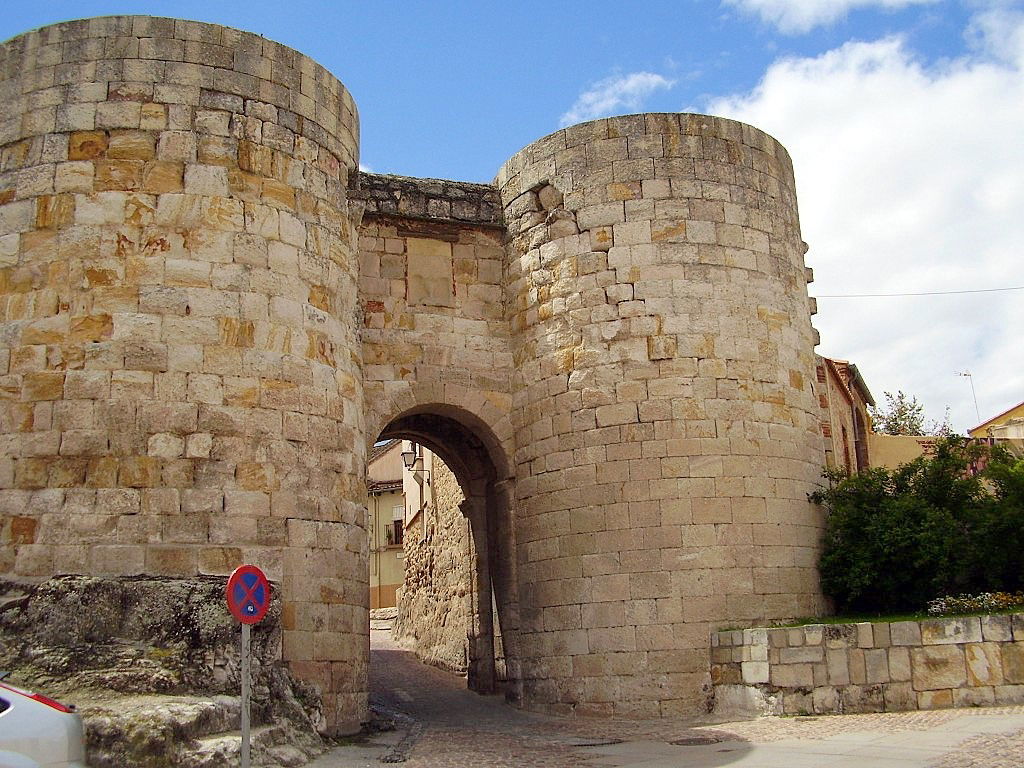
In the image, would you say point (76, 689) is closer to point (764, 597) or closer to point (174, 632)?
point (174, 632)

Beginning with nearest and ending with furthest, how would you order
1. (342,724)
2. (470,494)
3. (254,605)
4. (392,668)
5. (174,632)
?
(254,605)
(174,632)
(342,724)
(470,494)
(392,668)

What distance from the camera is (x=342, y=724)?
383 inches

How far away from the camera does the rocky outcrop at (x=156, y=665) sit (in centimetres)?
734

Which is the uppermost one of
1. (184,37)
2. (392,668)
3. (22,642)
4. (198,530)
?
(184,37)

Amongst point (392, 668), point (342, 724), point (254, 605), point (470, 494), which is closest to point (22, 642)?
point (254, 605)

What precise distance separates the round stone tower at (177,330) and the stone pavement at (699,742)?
1.14m

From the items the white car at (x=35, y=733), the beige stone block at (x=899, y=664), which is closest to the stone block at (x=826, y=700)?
the beige stone block at (x=899, y=664)

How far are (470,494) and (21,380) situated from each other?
6.10 meters

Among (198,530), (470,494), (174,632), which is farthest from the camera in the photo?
(470,494)

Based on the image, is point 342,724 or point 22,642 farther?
point 342,724

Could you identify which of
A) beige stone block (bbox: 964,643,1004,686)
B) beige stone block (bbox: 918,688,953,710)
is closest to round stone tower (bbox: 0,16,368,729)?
beige stone block (bbox: 918,688,953,710)

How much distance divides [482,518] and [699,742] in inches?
199

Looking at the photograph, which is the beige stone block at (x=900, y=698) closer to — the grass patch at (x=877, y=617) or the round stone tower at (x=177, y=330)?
the grass patch at (x=877, y=617)

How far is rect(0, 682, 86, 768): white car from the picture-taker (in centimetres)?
538
